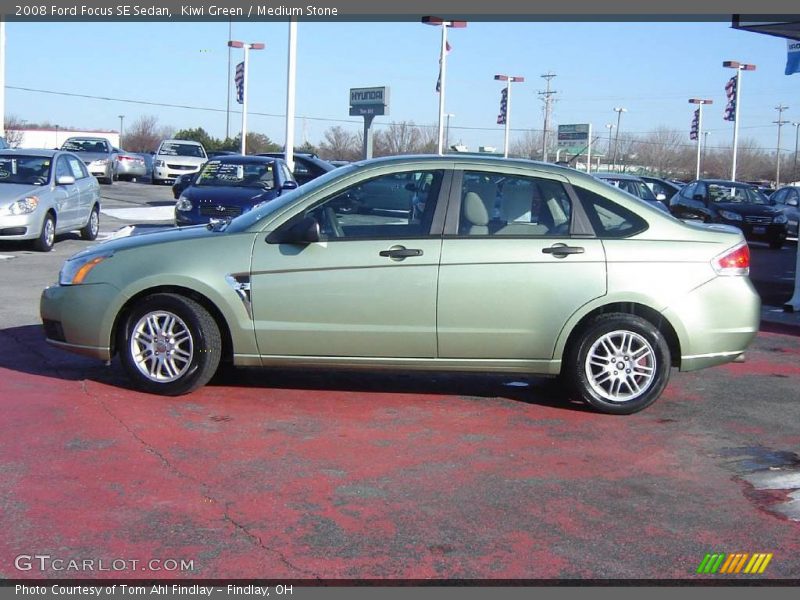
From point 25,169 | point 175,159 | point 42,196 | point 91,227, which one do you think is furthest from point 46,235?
point 175,159

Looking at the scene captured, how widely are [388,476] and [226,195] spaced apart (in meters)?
9.93

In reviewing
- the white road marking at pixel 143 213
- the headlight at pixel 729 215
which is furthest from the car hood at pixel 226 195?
the headlight at pixel 729 215

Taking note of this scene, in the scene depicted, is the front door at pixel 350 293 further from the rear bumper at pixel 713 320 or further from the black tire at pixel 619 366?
the rear bumper at pixel 713 320

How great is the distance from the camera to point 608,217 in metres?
7.07

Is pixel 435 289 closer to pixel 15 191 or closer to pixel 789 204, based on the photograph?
pixel 15 191

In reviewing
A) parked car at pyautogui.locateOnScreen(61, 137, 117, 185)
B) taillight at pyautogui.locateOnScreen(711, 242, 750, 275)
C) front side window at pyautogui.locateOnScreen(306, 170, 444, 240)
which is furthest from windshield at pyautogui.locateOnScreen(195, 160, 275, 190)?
parked car at pyautogui.locateOnScreen(61, 137, 117, 185)

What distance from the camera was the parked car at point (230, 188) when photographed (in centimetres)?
1451

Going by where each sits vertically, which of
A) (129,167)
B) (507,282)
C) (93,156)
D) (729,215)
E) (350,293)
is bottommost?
(350,293)

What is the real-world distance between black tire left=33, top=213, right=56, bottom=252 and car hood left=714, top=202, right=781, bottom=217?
15.6m

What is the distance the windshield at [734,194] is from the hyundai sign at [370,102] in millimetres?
14263

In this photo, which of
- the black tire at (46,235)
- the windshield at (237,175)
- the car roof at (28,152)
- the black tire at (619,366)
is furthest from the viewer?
the car roof at (28,152)

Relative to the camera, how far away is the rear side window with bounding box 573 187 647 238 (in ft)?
23.1

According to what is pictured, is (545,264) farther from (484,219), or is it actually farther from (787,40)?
(787,40)

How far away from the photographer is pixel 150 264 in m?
6.95
